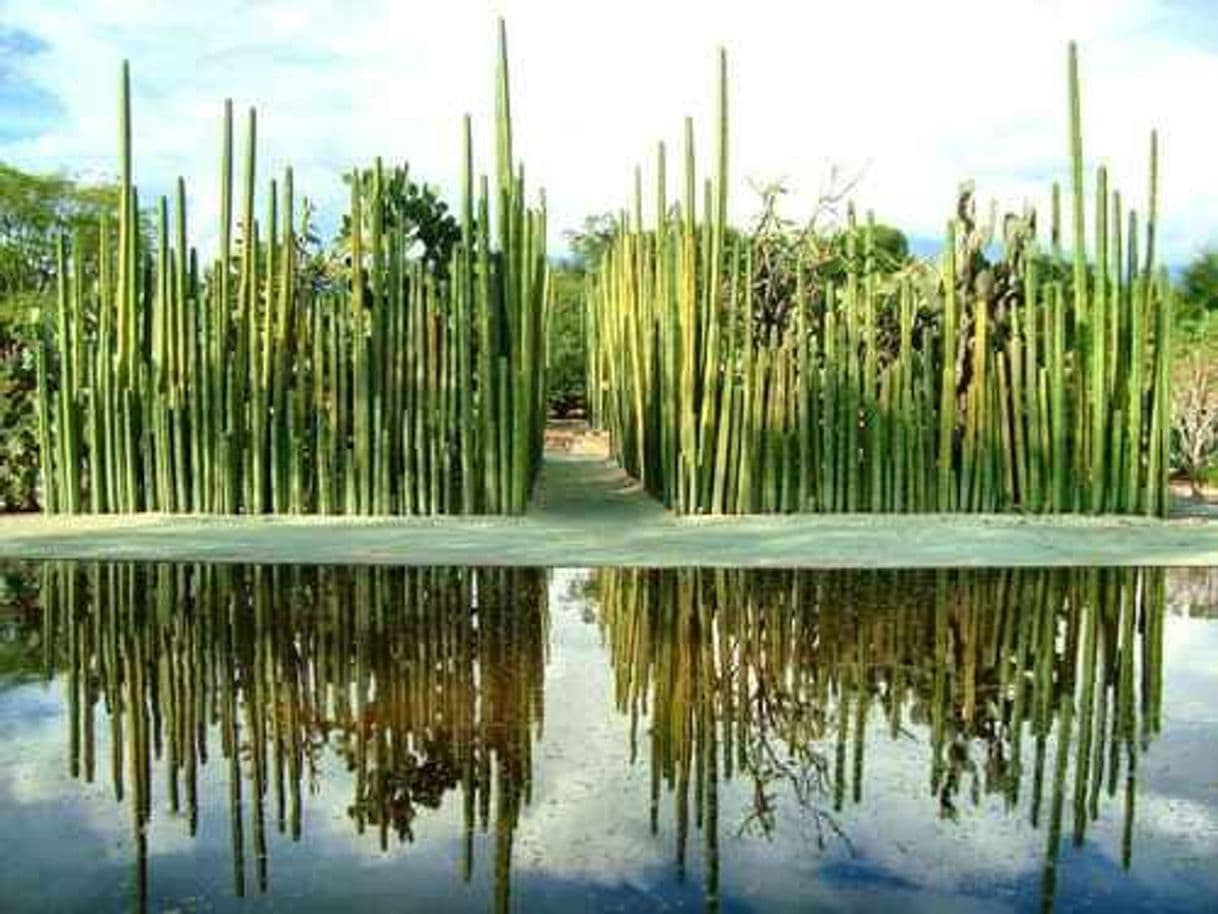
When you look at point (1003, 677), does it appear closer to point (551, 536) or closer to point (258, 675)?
point (258, 675)

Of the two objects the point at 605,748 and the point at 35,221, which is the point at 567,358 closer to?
the point at 35,221

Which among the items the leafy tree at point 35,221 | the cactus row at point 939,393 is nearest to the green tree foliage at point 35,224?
the leafy tree at point 35,221

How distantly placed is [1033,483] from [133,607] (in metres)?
6.20

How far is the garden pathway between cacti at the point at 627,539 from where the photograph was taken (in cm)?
767

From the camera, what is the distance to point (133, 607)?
6.18 meters

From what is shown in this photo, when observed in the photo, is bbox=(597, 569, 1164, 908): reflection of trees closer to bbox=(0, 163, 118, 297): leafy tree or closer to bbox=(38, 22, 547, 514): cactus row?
bbox=(38, 22, 547, 514): cactus row

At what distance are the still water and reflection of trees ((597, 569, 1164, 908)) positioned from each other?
2 centimetres

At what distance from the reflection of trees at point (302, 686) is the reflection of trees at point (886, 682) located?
1.51ft

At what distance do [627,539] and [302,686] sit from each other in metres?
3.90

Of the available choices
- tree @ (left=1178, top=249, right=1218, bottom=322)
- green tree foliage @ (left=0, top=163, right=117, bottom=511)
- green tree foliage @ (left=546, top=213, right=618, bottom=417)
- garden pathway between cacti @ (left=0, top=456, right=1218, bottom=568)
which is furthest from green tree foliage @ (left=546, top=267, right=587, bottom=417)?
tree @ (left=1178, top=249, right=1218, bottom=322)

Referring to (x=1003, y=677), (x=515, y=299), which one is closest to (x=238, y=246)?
(x=515, y=299)

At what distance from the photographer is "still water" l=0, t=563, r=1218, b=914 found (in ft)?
10.3

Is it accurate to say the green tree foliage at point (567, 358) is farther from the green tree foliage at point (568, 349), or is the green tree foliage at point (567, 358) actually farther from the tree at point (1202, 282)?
the tree at point (1202, 282)

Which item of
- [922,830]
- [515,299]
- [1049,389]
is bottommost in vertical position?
[922,830]
